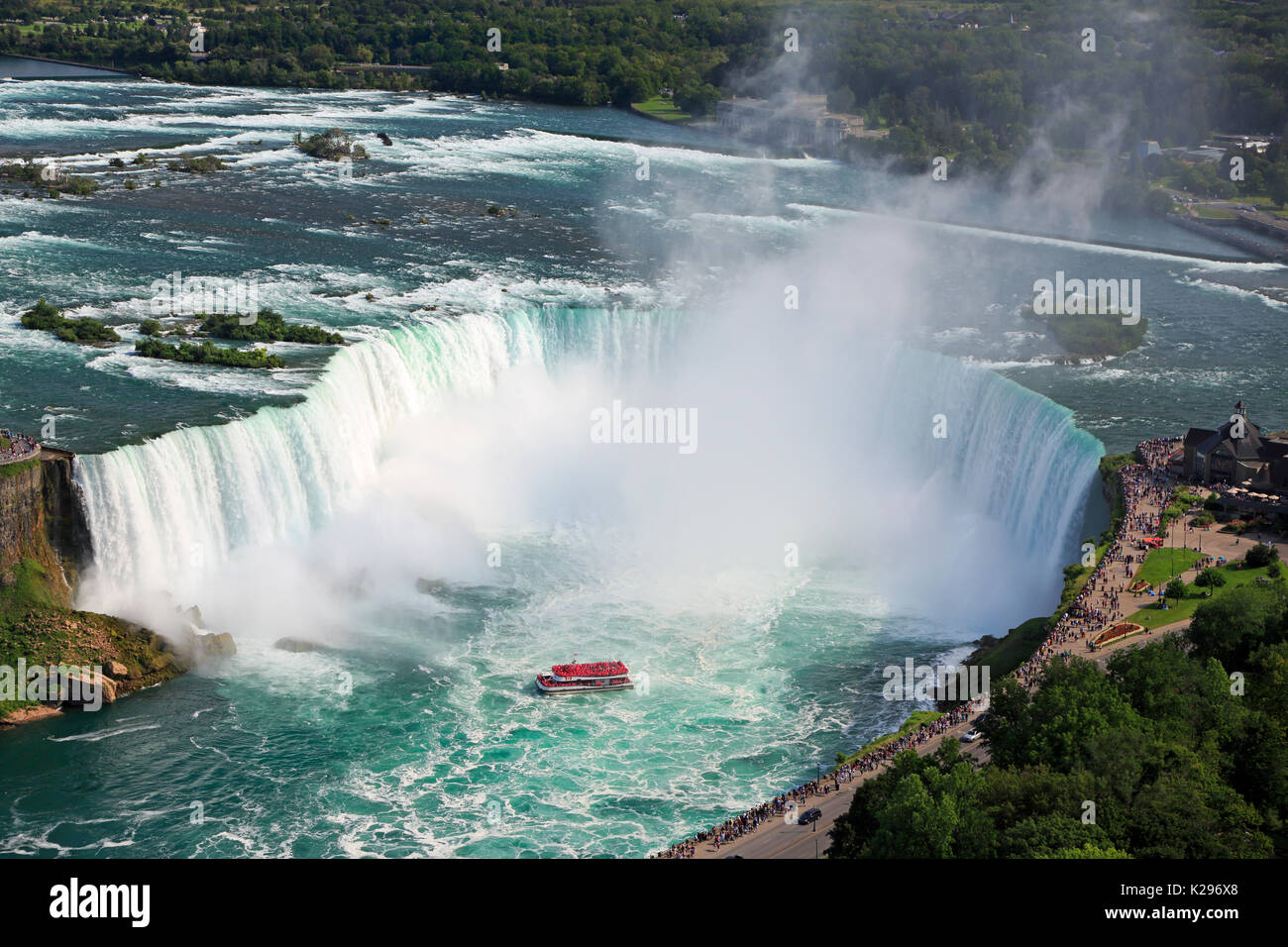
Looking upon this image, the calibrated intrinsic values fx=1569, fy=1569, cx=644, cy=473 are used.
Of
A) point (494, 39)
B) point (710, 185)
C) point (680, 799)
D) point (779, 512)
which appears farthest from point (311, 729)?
point (494, 39)

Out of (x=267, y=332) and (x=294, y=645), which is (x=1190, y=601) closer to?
(x=294, y=645)

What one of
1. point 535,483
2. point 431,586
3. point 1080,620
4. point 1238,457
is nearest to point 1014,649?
point 1080,620

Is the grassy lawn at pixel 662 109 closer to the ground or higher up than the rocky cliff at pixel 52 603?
higher up

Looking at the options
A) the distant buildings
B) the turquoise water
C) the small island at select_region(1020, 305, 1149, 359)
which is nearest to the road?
the turquoise water

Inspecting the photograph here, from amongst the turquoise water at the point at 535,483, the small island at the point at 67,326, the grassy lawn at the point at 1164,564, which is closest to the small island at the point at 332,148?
the turquoise water at the point at 535,483

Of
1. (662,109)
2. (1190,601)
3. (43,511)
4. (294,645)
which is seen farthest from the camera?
(662,109)

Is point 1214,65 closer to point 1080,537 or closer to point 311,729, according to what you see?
point 1080,537

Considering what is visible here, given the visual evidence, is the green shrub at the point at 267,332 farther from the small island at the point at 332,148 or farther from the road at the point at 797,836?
the small island at the point at 332,148
